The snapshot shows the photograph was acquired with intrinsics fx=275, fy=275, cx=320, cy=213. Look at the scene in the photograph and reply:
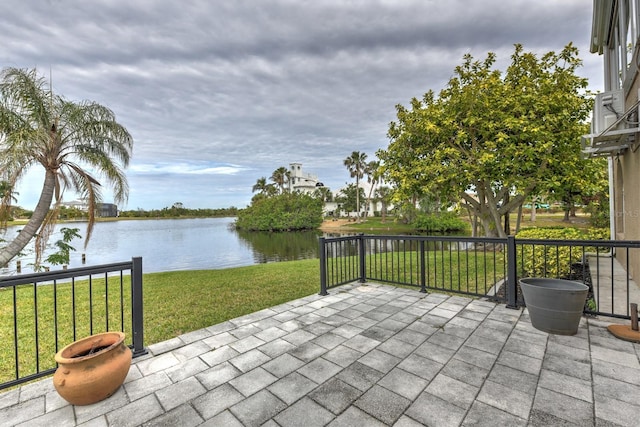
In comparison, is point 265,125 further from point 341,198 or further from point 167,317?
point 341,198

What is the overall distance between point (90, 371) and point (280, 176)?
4638cm

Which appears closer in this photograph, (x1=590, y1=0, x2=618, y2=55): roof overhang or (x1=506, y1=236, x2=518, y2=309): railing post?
(x1=506, y1=236, x2=518, y2=309): railing post

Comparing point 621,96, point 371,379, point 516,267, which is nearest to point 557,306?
point 516,267

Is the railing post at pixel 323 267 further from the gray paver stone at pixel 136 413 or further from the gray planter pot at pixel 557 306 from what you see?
the gray paver stone at pixel 136 413

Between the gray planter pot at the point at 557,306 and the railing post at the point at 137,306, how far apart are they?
3.81m

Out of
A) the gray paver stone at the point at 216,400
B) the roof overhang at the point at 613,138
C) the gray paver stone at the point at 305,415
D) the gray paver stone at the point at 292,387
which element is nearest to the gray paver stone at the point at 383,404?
the gray paver stone at the point at 305,415

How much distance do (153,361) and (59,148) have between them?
666cm

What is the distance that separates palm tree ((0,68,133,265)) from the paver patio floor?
5797 millimetres

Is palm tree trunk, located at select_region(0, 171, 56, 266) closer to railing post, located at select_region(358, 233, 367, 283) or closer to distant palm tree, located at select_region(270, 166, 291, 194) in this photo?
railing post, located at select_region(358, 233, 367, 283)

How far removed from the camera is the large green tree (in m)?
6.55

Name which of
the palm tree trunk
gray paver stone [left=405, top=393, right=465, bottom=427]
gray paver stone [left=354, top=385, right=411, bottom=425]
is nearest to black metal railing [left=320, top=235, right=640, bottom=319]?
gray paver stone [left=405, top=393, right=465, bottom=427]

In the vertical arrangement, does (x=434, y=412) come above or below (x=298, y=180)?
below

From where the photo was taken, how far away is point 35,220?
615cm

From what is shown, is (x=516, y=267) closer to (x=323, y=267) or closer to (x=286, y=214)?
(x=323, y=267)
